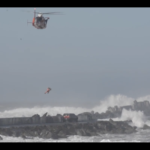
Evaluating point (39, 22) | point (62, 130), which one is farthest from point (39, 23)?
point (62, 130)

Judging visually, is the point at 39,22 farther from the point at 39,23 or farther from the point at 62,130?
the point at 62,130

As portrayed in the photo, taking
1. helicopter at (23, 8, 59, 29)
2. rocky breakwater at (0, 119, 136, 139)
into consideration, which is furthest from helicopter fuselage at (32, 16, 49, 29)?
rocky breakwater at (0, 119, 136, 139)

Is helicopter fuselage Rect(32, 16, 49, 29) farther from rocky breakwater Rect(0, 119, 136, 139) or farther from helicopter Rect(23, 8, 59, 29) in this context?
rocky breakwater Rect(0, 119, 136, 139)

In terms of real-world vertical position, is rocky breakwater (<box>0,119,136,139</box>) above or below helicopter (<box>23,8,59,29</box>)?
below

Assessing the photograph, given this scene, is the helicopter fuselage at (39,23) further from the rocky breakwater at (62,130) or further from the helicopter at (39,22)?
the rocky breakwater at (62,130)

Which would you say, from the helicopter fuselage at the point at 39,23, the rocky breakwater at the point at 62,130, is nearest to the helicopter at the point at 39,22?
the helicopter fuselage at the point at 39,23
